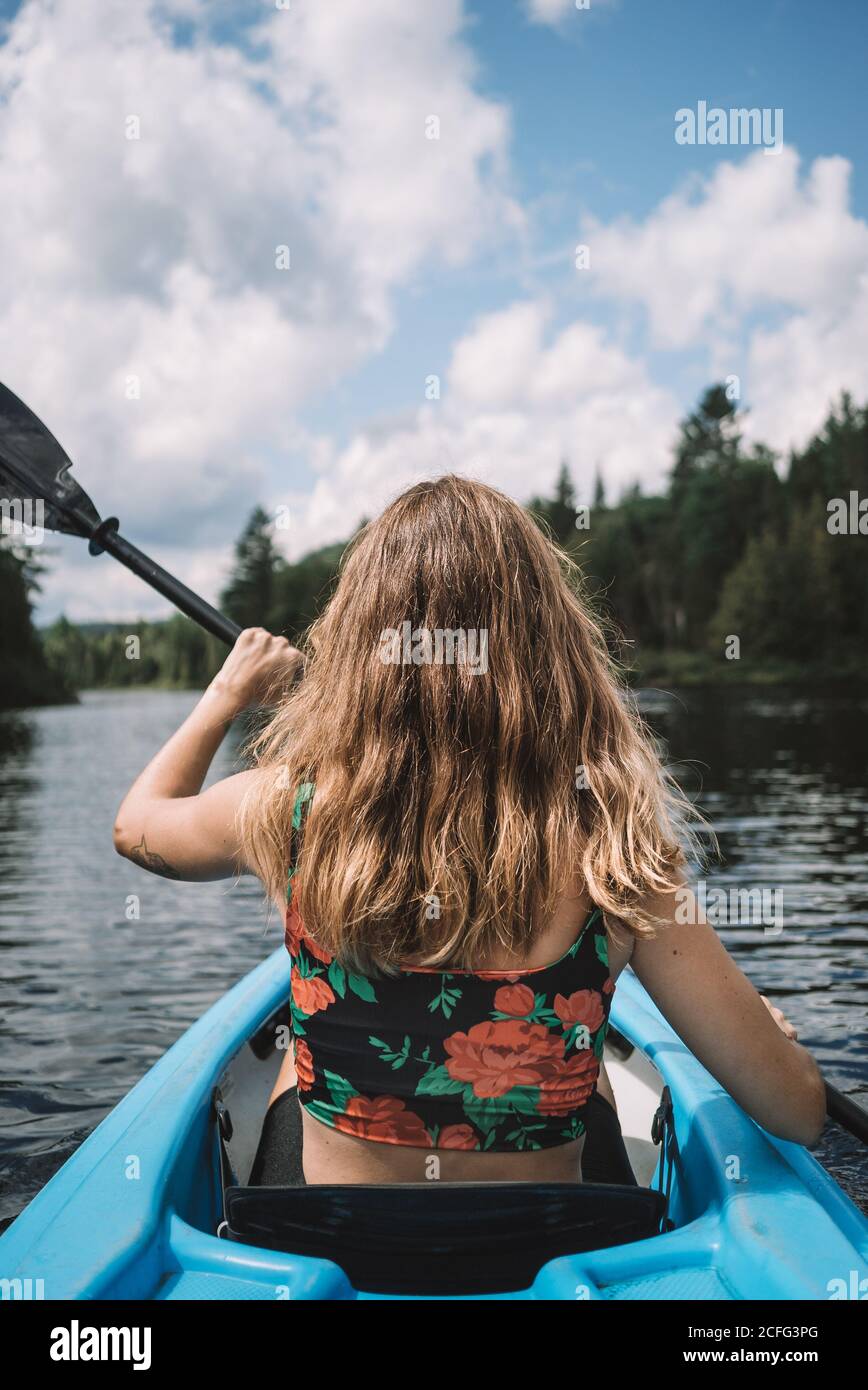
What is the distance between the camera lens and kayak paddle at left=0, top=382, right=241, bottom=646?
143 inches

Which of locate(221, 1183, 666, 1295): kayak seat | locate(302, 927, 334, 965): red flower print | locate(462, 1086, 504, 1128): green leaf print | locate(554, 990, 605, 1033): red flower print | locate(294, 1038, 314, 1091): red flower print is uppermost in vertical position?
locate(302, 927, 334, 965): red flower print

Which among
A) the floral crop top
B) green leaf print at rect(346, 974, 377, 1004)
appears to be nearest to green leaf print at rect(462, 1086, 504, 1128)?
the floral crop top

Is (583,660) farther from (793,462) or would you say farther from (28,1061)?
(793,462)

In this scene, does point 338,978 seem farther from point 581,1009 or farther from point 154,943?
point 154,943

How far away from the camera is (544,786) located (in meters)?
1.79

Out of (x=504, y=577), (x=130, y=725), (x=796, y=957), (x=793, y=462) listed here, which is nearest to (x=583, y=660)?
(x=504, y=577)

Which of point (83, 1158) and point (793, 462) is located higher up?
point (793, 462)

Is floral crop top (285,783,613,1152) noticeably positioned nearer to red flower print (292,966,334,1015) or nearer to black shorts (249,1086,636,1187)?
red flower print (292,966,334,1015)

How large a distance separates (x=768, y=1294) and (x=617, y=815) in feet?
2.85

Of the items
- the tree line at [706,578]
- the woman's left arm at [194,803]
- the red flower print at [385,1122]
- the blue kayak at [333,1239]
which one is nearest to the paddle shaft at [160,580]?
the woman's left arm at [194,803]

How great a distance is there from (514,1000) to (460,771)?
37cm

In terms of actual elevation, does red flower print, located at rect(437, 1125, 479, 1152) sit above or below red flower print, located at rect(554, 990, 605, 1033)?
below

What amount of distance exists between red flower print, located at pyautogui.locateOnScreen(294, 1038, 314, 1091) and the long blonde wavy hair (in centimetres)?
23

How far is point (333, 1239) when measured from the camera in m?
1.81
